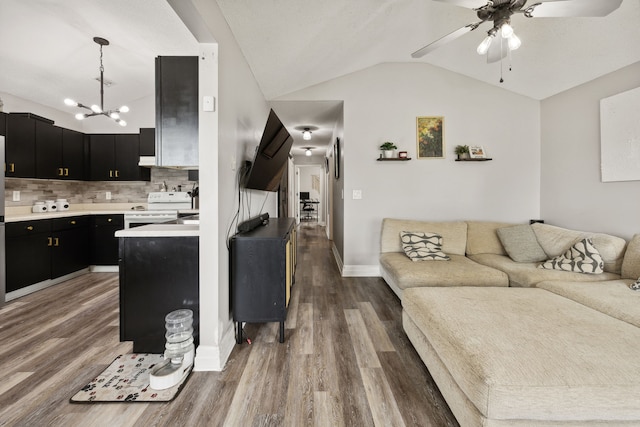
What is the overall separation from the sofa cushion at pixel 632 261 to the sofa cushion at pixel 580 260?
136 millimetres

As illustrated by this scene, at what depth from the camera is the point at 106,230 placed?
375cm

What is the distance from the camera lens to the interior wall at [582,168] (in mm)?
2502

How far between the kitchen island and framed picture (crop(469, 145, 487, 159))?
10.9ft

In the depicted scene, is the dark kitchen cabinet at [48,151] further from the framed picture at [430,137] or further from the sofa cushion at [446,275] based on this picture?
the framed picture at [430,137]

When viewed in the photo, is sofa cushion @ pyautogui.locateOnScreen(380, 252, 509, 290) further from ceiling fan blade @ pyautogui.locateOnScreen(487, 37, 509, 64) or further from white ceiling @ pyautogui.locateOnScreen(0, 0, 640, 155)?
white ceiling @ pyautogui.locateOnScreen(0, 0, 640, 155)

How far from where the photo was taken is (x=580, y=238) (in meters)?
2.53

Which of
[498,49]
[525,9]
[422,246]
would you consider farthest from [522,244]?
[525,9]

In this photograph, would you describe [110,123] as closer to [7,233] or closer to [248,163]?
[7,233]

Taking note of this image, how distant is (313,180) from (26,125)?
9325mm

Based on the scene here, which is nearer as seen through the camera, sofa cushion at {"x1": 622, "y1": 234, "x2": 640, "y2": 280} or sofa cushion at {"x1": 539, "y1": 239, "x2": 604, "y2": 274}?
sofa cushion at {"x1": 622, "y1": 234, "x2": 640, "y2": 280}

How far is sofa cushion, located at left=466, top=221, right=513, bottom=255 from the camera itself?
10.2 feet

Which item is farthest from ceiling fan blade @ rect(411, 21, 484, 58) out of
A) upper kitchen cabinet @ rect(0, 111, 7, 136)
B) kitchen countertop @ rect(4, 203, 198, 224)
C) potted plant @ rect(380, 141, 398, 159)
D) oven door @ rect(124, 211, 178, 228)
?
upper kitchen cabinet @ rect(0, 111, 7, 136)

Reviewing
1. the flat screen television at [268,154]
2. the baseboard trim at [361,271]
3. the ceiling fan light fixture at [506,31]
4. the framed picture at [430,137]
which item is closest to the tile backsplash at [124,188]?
the flat screen television at [268,154]

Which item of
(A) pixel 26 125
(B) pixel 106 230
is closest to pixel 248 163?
(B) pixel 106 230
